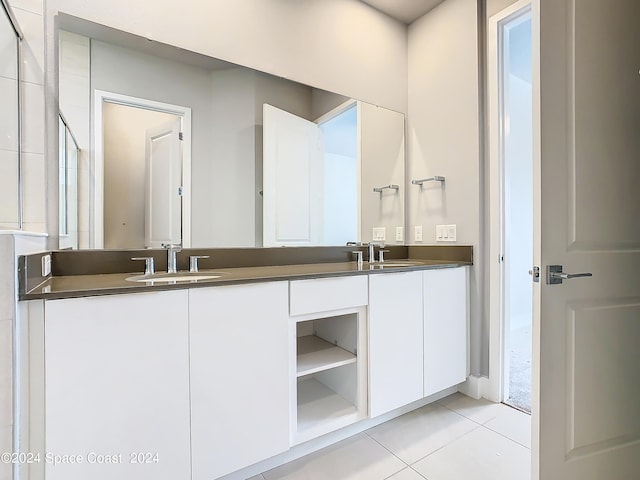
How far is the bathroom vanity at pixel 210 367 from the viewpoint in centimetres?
93

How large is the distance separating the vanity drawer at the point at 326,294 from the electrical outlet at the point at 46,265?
Answer: 0.88 meters

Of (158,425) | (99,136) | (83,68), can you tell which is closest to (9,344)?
(158,425)

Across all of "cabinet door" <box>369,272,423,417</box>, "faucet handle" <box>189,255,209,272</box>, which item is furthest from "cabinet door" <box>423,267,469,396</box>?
"faucet handle" <box>189,255,209,272</box>

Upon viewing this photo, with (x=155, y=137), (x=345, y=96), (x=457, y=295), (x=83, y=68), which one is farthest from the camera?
(x=345, y=96)

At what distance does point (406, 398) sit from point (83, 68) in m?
2.22

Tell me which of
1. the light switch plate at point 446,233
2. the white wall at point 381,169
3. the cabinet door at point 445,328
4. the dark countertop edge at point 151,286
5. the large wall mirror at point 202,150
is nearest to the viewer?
the dark countertop edge at point 151,286

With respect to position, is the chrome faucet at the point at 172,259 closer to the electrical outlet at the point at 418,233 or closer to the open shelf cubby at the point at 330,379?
the open shelf cubby at the point at 330,379

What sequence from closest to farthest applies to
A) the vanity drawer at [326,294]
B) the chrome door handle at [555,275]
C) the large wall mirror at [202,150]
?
the chrome door handle at [555,275], the vanity drawer at [326,294], the large wall mirror at [202,150]

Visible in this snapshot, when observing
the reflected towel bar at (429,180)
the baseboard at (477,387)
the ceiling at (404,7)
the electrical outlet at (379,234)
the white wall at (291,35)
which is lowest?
the baseboard at (477,387)

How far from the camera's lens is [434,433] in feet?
5.35

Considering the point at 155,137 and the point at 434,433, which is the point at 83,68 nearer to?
the point at 155,137

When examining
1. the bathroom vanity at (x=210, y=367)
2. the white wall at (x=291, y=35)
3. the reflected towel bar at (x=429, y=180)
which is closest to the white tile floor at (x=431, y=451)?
the bathroom vanity at (x=210, y=367)

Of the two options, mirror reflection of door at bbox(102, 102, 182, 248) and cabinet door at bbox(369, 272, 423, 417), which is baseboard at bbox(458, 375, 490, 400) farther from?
mirror reflection of door at bbox(102, 102, 182, 248)

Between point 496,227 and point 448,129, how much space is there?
0.75 meters
